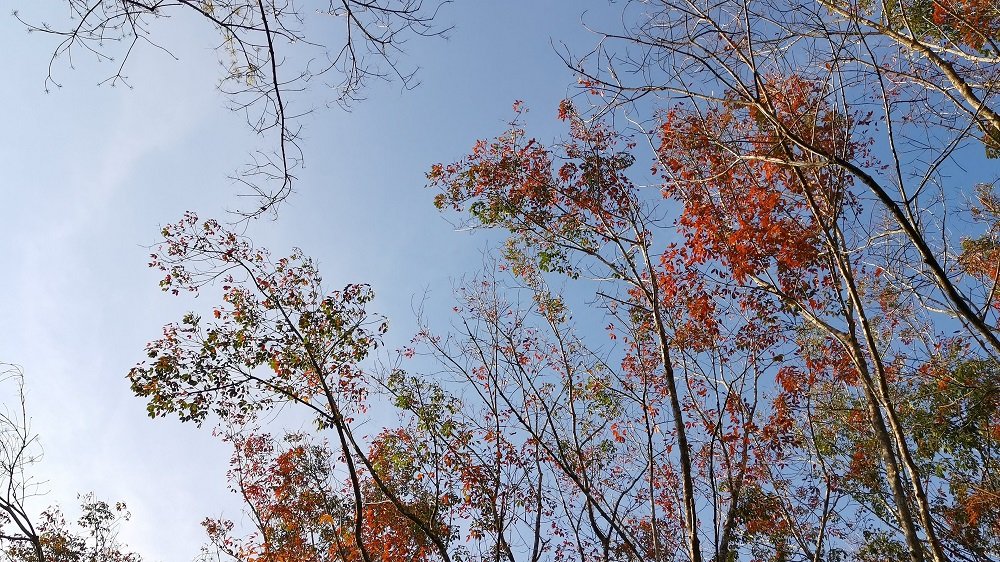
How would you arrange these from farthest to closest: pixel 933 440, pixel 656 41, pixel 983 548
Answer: pixel 983 548 < pixel 933 440 < pixel 656 41

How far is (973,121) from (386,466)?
954 centimetres

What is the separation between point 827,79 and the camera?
517cm

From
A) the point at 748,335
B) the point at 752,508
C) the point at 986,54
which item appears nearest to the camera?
the point at 986,54

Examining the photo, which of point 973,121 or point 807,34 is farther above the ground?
point 807,34

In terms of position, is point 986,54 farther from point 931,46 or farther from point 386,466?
point 386,466

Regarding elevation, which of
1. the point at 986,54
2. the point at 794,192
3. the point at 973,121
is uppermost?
the point at 794,192

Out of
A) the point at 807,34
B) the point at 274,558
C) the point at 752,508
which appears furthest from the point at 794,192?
the point at 274,558

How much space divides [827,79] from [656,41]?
1620mm

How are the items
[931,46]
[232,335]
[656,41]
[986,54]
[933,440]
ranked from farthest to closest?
1. [933,440]
2. [232,335]
3. [986,54]
4. [931,46]
5. [656,41]

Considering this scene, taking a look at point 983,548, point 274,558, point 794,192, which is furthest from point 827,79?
point 274,558

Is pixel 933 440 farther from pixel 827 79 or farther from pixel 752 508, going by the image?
pixel 827 79

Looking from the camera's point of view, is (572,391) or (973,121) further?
(572,391)

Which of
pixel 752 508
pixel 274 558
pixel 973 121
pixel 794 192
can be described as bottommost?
pixel 274 558

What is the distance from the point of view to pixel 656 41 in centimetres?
474
